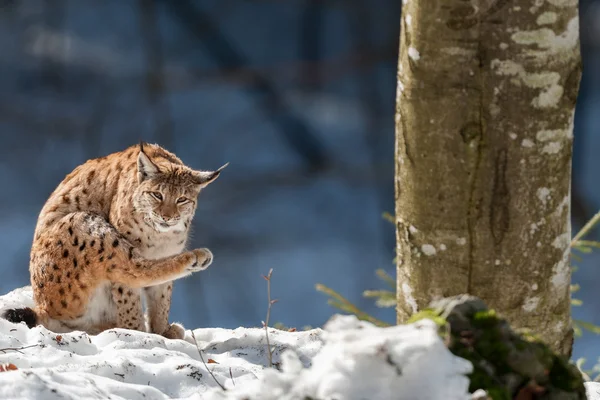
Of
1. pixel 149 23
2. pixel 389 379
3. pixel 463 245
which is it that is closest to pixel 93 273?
pixel 463 245

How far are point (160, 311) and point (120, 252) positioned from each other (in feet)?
1.42

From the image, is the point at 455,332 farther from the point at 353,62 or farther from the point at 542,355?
the point at 353,62

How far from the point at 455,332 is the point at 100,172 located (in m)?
2.42

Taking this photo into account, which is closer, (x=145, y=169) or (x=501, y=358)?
(x=501, y=358)

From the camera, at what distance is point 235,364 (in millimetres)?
3496

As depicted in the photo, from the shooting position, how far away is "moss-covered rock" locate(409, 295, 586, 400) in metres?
2.13

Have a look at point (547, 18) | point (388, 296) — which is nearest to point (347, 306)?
point (388, 296)

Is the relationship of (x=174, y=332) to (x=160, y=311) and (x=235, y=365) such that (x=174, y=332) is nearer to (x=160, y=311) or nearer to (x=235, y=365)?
(x=160, y=311)

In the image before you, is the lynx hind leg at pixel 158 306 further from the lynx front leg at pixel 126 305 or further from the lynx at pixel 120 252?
the lynx front leg at pixel 126 305

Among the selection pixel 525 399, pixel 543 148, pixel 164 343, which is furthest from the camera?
pixel 164 343

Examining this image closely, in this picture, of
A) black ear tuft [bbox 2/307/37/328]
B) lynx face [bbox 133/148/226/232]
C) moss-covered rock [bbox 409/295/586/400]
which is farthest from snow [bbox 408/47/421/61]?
black ear tuft [bbox 2/307/37/328]

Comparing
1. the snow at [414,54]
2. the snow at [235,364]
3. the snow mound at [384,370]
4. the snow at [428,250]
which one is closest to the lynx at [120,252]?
the snow at [235,364]

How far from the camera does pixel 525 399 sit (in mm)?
2145

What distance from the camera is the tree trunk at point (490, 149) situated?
10.0 ft
